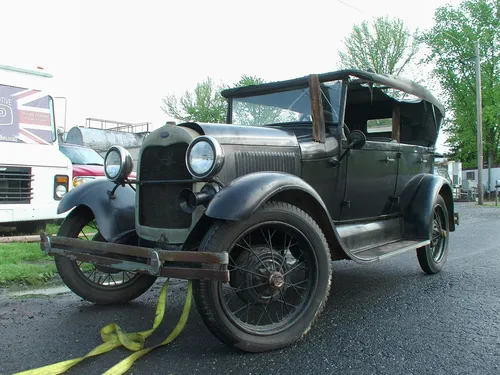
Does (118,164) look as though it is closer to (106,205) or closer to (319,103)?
(106,205)

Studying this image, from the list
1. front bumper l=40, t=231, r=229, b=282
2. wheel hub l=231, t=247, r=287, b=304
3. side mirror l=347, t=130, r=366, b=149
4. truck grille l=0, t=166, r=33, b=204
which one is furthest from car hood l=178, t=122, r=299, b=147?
truck grille l=0, t=166, r=33, b=204

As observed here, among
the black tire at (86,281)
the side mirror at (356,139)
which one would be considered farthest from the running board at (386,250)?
the black tire at (86,281)

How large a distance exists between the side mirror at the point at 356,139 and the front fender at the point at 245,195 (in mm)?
1195

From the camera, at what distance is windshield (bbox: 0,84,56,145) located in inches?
266

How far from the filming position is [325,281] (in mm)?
2996

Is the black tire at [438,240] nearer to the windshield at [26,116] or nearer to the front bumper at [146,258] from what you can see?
the front bumper at [146,258]

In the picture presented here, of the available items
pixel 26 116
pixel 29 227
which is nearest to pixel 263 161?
pixel 26 116

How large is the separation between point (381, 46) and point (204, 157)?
2896 cm

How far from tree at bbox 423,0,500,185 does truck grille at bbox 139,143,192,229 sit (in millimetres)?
31482

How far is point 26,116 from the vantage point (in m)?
7.05

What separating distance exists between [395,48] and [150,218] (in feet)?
95.8

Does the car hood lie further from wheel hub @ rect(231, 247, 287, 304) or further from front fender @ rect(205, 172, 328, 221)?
wheel hub @ rect(231, 247, 287, 304)

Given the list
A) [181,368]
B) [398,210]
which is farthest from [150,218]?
[398,210]

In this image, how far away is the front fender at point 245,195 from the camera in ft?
8.47
